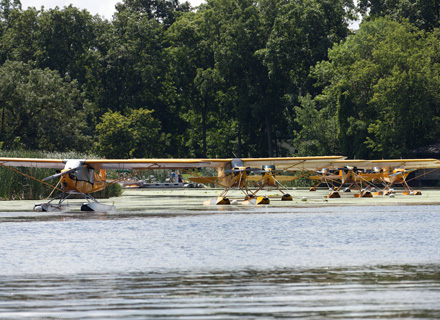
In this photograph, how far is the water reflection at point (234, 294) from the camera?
A: 21.4ft

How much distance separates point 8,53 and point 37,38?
3.35 meters

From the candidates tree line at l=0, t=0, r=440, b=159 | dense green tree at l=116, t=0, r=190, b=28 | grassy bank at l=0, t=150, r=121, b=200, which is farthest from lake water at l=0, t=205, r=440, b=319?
dense green tree at l=116, t=0, r=190, b=28

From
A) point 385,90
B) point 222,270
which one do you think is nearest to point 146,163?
point 222,270

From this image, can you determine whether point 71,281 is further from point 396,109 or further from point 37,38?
point 37,38

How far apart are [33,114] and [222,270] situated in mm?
45195

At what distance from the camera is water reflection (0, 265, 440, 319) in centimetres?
652

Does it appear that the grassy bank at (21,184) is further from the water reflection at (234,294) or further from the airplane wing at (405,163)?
the water reflection at (234,294)

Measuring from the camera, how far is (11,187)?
31438 mm

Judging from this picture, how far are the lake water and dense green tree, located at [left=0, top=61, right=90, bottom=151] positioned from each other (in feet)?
115

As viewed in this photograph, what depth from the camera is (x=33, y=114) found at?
5212 cm

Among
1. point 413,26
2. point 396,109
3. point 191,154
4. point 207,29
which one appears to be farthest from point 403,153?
point 191,154

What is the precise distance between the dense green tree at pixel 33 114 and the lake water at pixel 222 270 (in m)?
35.0

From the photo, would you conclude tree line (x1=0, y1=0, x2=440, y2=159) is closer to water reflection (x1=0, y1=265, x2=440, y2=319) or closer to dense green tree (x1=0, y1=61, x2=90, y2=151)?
dense green tree (x1=0, y1=61, x2=90, y2=151)

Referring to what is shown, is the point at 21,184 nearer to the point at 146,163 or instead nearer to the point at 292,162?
the point at 146,163
